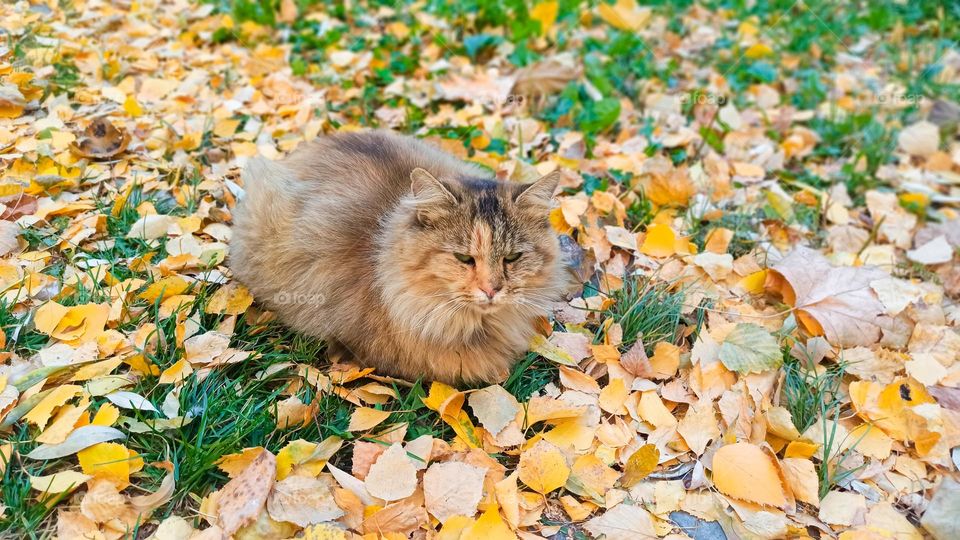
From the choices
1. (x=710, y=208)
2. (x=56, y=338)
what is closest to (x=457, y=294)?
(x=56, y=338)

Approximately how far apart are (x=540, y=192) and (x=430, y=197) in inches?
15.7

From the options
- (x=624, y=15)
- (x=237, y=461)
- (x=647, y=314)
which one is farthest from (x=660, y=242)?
(x=624, y=15)

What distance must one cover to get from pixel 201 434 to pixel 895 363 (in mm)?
2727

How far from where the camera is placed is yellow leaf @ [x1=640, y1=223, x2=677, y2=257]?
326cm

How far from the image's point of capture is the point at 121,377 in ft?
7.86

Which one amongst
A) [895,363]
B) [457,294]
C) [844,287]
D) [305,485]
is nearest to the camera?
[305,485]

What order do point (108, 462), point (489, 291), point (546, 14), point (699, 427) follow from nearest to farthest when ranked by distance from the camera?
point (108, 462) → point (489, 291) → point (699, 427) → point (546, 14)

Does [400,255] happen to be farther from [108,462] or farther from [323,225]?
[108,462]

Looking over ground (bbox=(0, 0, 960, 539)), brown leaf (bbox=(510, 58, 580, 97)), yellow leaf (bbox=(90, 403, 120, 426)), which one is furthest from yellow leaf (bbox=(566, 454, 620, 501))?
brown leaf (bbox=(510, 58, 580, 97))

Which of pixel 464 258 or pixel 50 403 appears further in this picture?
pixel 464 258

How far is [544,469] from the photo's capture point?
2.32 metres

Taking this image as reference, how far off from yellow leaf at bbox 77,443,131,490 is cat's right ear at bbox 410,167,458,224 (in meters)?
1.22

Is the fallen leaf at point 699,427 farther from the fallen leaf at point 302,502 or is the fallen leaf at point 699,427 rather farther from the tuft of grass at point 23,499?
the tuft of grass at point 23,499

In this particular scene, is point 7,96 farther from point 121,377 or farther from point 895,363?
point 895,363
